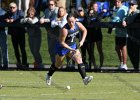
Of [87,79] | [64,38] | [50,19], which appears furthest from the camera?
[50,19]

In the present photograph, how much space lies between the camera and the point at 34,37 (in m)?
17.9

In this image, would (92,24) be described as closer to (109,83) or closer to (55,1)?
(55,1)

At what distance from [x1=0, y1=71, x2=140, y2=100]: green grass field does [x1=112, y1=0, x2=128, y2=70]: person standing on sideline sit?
A: 0.61m

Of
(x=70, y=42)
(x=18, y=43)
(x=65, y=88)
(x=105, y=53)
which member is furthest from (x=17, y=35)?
(x=65, y=88)

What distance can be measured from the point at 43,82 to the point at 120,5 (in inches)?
156

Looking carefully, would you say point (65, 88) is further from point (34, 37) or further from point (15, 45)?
point (15, 45)

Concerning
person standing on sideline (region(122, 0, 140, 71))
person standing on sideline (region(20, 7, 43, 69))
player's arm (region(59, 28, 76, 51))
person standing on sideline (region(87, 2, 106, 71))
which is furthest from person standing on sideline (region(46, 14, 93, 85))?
person standing on sideline (region(122, 0, 140, 71))

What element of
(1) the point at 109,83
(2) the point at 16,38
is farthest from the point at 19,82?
(2) the point at 16,38

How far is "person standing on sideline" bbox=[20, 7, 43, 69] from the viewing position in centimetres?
1772

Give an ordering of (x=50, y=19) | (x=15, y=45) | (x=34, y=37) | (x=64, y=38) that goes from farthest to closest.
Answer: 1. (x=15, y=45)
2. (x=34, y=37)
3. (x=50, y=19)
4. (x=64, y=38)

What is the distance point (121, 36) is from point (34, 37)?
8.64 feet

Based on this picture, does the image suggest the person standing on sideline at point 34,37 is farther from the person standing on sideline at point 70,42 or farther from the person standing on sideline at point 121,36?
the person standing on sideline at point 70,42

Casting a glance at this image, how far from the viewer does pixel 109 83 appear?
1477 centimetres

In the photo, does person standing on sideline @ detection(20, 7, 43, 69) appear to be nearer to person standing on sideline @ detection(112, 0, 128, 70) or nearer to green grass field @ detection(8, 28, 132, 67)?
green grass field @ detection(8, 28, 132, 67)
